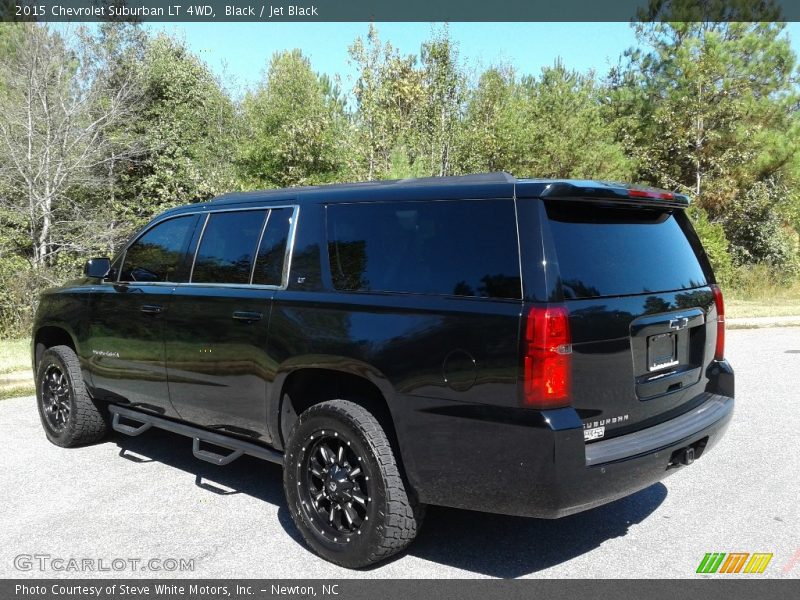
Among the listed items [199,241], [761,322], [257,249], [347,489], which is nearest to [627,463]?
[347,489]

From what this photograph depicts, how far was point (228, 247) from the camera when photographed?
4820 mm

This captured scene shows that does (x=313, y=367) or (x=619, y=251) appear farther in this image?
(x=313, y=367)

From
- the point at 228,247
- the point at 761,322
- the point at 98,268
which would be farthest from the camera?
the point at 761,322

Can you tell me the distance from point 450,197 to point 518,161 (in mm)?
18999

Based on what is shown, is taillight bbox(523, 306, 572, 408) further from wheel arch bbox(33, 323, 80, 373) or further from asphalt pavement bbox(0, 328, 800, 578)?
wheel arch bbox(33, 323, 80, 373)

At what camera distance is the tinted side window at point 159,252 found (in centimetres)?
519

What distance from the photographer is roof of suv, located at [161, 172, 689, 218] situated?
345 cm

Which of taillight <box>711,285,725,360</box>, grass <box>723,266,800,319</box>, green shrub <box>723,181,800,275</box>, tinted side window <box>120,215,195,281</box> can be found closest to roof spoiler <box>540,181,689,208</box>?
taillight <box>711,285,725,360</box>

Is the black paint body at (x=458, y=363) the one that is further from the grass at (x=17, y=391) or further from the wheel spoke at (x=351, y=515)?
the grass at (x=17, y=391)

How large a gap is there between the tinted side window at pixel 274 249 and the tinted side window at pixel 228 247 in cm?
9

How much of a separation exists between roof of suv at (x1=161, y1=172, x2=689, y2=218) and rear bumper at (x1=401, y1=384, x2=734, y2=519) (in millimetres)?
1045

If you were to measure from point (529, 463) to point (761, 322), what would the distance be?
14.7 m

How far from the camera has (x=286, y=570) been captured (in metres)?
3.81
